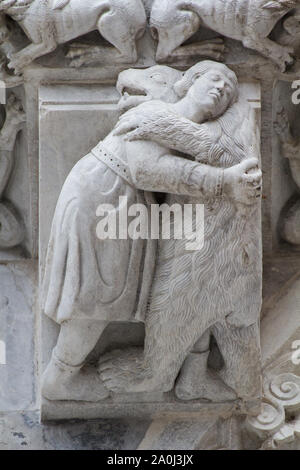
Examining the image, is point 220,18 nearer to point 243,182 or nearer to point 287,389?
point 243,182

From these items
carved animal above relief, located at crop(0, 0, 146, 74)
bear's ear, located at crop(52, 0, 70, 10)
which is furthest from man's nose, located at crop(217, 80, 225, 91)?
bear's ear, located at crop(52, 0, 70, 10)

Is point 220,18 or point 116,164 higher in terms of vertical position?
point 220,18

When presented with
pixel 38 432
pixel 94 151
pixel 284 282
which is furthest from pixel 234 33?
pixel 38 432

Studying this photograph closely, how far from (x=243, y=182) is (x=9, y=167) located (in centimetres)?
74

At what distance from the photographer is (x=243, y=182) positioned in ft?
9.87

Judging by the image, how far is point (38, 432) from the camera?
130 inches

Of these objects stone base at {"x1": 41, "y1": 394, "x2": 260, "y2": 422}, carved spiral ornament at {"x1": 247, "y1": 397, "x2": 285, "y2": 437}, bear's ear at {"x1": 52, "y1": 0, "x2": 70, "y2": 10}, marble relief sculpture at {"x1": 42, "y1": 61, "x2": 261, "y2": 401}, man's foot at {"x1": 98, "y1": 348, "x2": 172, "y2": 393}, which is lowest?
carved spiral ornament at {"x1": 247, "y1": 397, "x2": 285, "y2": 437}

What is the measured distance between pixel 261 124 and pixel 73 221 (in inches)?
22.6

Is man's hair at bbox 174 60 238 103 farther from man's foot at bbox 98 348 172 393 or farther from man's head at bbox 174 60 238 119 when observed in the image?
man's foot at bbox 98 348 172 393

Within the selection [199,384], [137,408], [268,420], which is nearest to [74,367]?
[137,408]

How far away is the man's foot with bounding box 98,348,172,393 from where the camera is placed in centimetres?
324

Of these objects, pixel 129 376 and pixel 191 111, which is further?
pixel 129 376

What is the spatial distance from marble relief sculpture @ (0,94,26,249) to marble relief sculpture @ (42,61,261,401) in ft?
1.12

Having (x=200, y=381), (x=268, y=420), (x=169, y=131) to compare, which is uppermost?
(x=169, y=131)
